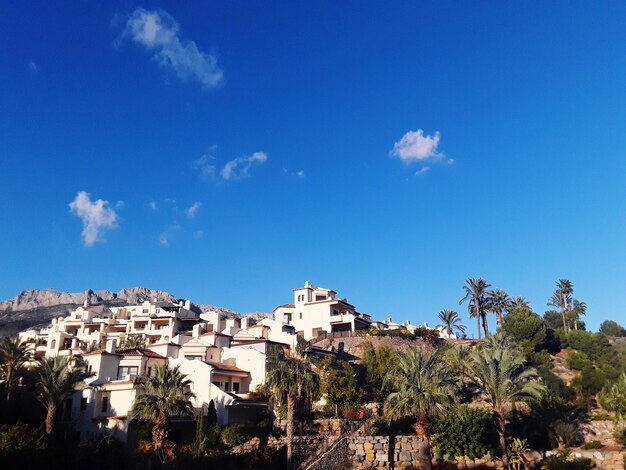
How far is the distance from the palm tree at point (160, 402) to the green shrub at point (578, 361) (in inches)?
2020

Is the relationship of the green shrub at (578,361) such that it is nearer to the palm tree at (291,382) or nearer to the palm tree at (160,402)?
the palm tree at (291,382)

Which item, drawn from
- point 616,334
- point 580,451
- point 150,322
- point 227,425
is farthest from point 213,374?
point 616,334

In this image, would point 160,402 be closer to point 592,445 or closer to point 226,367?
point 226,367

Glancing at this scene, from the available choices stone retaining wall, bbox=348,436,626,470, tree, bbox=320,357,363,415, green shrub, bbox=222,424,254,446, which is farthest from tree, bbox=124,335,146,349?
stone retaining wall, bbox=348,436,626,470

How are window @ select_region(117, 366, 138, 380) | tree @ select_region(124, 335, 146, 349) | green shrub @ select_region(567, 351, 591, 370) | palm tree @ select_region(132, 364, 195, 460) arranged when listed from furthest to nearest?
tree @ select_region(124, 335, 146, 349)
green shrub @ select_region(567, 351, 591, 370)
window @ select_region(117, 366, 138, 380)
palm tree @ select_region(132, 364, 195, 460)

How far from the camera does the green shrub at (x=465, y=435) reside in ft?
129

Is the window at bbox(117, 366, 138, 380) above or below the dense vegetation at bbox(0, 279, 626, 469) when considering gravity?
above

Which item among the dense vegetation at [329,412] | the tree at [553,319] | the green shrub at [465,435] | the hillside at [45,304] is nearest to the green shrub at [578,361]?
the dense vegetation at [329,412]

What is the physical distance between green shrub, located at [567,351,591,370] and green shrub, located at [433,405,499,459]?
33167 mm

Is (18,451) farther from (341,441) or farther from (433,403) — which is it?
(433,403)

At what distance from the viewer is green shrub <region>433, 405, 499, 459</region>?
1545 inches

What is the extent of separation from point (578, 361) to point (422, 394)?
4194 centimetres

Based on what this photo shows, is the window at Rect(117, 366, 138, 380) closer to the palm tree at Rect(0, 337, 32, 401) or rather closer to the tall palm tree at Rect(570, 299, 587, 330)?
the palm tree at Rect(0, 337, 32, 401)

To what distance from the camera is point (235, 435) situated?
42.7 meters
